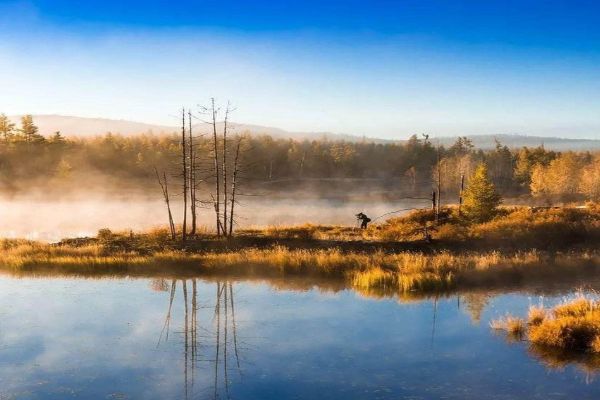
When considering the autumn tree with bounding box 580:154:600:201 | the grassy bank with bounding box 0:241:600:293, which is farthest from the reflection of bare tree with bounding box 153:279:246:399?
the autumn tree with bounding box 580:154:600:201

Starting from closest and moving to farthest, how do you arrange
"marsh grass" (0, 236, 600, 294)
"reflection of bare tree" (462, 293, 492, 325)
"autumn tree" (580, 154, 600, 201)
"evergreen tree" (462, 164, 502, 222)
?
"reflection of bare tree" (462, 293, 492, 325) < "marsh grass" (0, 236, 600, 294) < "evergreen tree" (462, 164, 502, 222) < "autumn tree" (580, 154, 600, 201)

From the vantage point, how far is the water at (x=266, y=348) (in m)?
11.4

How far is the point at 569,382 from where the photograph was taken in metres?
11.9

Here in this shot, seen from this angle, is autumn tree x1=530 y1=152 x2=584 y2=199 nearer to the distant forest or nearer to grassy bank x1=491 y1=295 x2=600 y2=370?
the distant forest

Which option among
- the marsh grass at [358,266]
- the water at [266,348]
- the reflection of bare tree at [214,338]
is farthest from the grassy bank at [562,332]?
the reflection of bare tree at [214,338]

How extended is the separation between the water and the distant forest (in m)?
45.8

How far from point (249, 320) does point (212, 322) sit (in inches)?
40.2

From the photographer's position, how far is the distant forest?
91.4 m

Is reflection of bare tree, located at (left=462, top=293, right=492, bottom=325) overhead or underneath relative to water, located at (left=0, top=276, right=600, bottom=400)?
underneath

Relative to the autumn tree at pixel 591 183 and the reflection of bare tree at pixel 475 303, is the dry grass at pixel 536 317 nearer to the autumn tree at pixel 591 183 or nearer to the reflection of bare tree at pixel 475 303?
the reflection of bare tree at pixel 475 303

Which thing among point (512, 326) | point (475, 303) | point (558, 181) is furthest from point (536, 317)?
point (558, 181)

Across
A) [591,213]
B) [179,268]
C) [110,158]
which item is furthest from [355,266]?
[110,158]

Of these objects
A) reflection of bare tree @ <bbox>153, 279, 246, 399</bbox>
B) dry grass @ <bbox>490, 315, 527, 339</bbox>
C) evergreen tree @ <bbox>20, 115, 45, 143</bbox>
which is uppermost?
evergreen tree @ <bbox>20, 115, 45, 143</bbox>

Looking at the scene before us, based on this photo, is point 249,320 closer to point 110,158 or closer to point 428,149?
point 110,158
